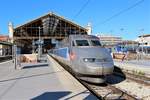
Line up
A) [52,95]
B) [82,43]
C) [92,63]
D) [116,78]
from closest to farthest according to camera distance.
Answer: [52,95], [92,63], [82,43], [116,78]

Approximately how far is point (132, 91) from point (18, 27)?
217 feet

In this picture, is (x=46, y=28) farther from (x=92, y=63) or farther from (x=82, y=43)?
(x=92, y=63)

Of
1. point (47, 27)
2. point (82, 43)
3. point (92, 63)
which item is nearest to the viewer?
point (92, 63)

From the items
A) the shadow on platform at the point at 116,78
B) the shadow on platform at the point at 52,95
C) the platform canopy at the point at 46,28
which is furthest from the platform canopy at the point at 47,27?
the shadow on platform at the point at 52,95

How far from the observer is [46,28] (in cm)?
8306

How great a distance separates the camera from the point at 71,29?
261ft

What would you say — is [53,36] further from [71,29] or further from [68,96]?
[68,96]

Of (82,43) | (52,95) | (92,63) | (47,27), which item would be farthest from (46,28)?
(52,95)

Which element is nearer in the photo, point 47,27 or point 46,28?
point 46,28

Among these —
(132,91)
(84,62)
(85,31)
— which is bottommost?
(132,91)

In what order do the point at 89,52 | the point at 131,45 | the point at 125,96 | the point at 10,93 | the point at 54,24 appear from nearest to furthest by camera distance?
the point at 10,93, the point at 125,96, the point at 89,52, the point at 131,45, the point at 54,24

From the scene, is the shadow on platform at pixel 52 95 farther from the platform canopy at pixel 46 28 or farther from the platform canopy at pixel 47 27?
the platform canopy at pixel 47 27

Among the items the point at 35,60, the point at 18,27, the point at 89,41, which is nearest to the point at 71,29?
the point at 18,27

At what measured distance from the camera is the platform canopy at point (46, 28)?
256ft
